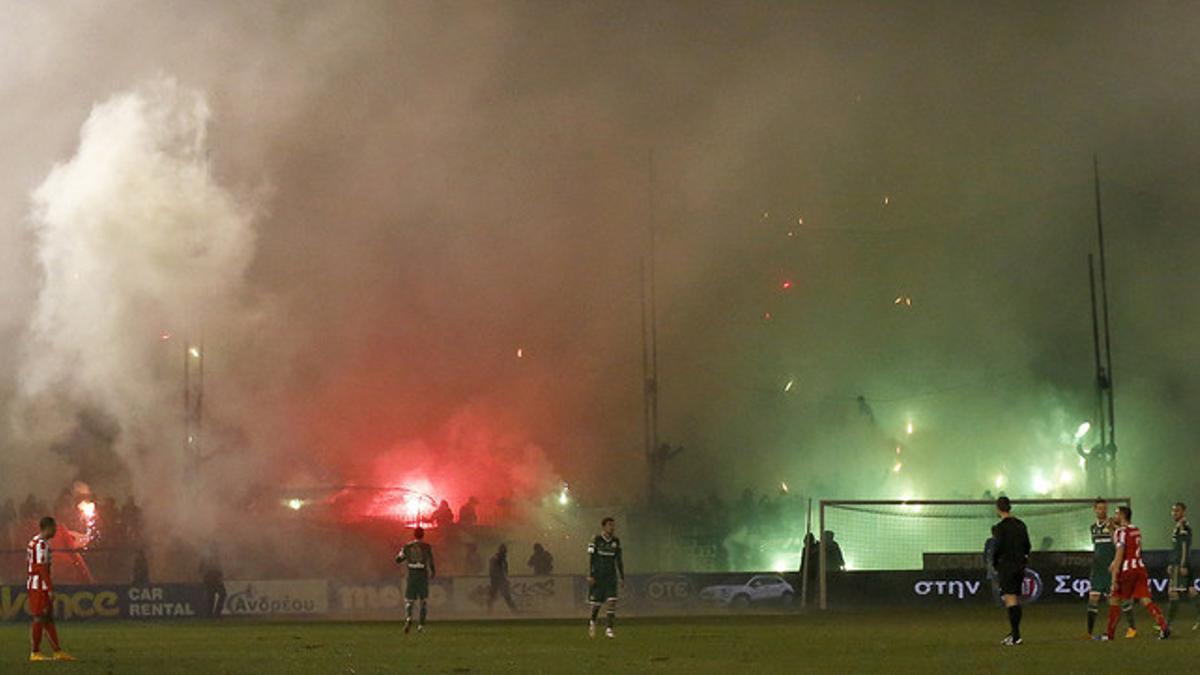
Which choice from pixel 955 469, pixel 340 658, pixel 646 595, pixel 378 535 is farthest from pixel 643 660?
pixel 955 469

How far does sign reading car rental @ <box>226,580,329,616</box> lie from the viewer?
3922 cm

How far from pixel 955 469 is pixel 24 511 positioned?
115 ft

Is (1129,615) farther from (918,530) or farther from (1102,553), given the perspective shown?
(918,530)

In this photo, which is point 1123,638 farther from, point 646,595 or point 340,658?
point 646,595

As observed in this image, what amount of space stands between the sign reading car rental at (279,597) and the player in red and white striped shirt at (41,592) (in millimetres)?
18586

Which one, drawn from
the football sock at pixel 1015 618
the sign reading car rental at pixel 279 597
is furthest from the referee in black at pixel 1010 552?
the sign reading car rental at pixel 279 597

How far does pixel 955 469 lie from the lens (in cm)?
6184

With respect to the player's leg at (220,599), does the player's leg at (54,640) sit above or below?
below

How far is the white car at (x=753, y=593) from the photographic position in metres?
39.7

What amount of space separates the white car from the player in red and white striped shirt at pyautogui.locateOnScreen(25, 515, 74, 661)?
21.8m

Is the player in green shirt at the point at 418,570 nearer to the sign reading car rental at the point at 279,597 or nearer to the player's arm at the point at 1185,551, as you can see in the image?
the sign reading car rental at the point at 279,597

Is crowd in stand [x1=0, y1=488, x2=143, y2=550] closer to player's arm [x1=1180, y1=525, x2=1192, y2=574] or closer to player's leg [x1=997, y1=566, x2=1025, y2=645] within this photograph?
player's arm [x1=1180, y1=525, x2=1192, y2=574]

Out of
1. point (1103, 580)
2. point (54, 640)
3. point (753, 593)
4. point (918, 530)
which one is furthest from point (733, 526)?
point (54, 640)

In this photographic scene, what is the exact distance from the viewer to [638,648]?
69.0 ft
